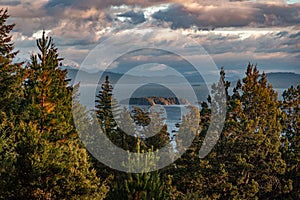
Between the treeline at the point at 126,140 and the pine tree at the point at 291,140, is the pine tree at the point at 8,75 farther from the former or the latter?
the pine tree at the point at 291,140

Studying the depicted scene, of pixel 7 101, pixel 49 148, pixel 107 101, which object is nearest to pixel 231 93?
pixel 107 101

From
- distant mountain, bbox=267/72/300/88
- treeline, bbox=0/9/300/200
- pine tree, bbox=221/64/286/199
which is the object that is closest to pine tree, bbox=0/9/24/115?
treeline, bbox=0/9/300/200

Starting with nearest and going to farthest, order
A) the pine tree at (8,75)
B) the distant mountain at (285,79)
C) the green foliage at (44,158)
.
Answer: the green foliage at (44,158) → the pine tree at (8,75) → the distant mountain at (285,79)

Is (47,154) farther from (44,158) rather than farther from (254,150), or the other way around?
(254,150)

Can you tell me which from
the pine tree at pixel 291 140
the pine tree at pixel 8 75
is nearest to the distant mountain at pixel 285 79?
the pine tree at pixel 291 140

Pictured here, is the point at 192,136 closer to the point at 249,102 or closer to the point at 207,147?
the point at 207,147

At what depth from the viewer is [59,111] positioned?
26.1 metres

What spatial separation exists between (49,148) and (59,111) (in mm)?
5841

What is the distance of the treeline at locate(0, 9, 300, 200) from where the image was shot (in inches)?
814

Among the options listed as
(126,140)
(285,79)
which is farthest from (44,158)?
(285,79)

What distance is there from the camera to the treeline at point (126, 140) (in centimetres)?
2067

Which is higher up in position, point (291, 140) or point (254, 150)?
point (291, 140)

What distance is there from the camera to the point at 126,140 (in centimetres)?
4341

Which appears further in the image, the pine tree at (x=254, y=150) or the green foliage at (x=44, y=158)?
the pine tree at (x=254, y=150)
